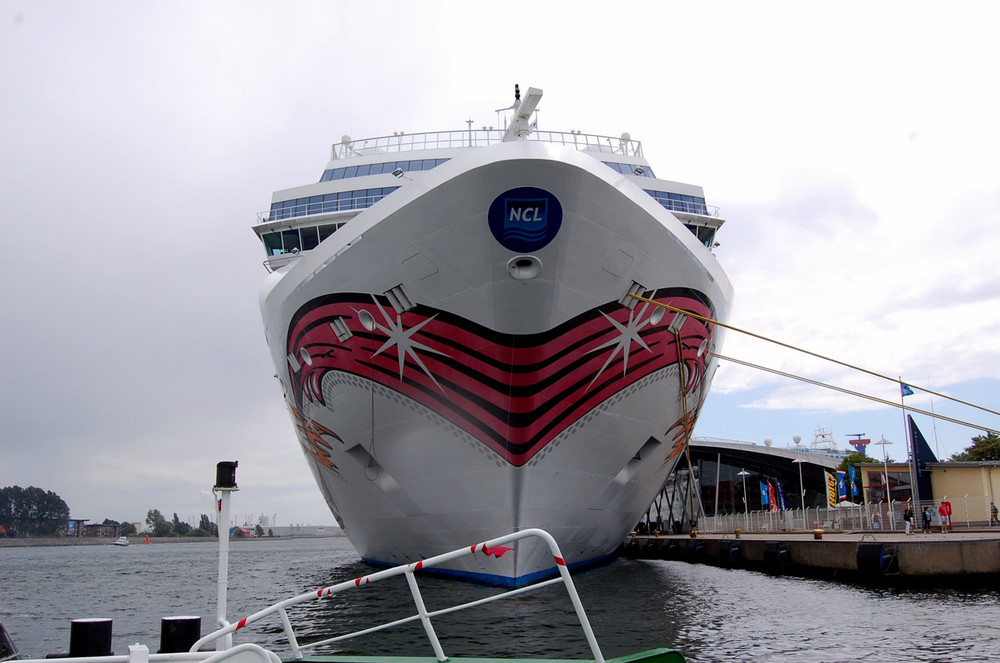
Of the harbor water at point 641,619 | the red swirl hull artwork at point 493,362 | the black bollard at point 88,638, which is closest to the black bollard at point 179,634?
the black bollard at point 88,638

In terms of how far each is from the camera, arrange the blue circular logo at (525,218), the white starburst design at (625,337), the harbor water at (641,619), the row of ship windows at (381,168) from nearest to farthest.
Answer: the harbor water at (641,619)
the blue circular logo at (525,218)
the white starburst design at (625,337)
the row of ship windows at (381,168)

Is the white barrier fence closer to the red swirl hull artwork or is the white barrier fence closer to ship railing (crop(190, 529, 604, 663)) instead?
the red swirl hull artwork

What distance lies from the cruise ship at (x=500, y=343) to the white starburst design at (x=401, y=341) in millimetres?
23

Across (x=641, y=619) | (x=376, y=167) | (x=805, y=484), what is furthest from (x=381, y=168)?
(x=805, y=484)

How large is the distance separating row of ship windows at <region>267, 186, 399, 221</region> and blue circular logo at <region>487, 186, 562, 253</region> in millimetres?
7588

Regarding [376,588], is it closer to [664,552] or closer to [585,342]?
[585,342]

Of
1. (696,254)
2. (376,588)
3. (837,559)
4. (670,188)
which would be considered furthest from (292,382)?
(837,559)

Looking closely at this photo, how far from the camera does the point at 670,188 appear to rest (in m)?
19.0

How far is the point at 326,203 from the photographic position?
17.9m

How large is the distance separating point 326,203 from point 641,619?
38.2 ft

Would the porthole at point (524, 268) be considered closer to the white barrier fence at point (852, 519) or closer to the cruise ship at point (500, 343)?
the cruise ship at point (500, 343)

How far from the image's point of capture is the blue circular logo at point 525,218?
10266 millimetres

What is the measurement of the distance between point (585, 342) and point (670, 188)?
890 cm

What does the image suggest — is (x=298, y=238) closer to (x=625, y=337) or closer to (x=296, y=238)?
(x=296, y=238)
